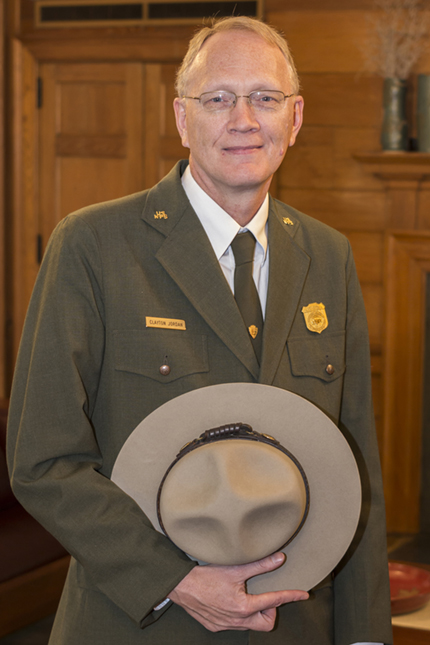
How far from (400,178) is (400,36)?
0.70 meters

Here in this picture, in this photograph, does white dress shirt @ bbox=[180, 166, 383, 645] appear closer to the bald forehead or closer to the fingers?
the bald forehead

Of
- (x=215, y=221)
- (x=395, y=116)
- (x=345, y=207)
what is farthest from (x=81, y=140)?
(x=215, y=221)

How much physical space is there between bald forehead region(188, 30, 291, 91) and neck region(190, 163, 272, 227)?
170 mm

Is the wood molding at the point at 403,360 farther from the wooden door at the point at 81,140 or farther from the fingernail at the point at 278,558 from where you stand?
the fingernail at the point at 278,558

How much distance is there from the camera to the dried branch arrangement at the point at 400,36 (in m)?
3.65

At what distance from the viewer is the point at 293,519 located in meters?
1.05

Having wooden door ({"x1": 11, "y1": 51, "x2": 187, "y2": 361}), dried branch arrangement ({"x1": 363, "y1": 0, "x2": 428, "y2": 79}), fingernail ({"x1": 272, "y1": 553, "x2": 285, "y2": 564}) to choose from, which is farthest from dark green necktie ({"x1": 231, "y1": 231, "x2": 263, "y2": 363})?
wooden door ({"x1": 11, "y1": 51, "x2": 187, "y2": 361})

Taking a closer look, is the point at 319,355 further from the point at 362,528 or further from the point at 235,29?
the point at 235,29

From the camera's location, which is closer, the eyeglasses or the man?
the man

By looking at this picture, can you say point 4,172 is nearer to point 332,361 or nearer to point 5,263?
point 5,263

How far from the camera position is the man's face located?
1227 mm

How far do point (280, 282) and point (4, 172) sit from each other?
11.4ft

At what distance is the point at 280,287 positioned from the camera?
1.29m

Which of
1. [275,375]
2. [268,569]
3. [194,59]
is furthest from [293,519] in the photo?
[194,59]
